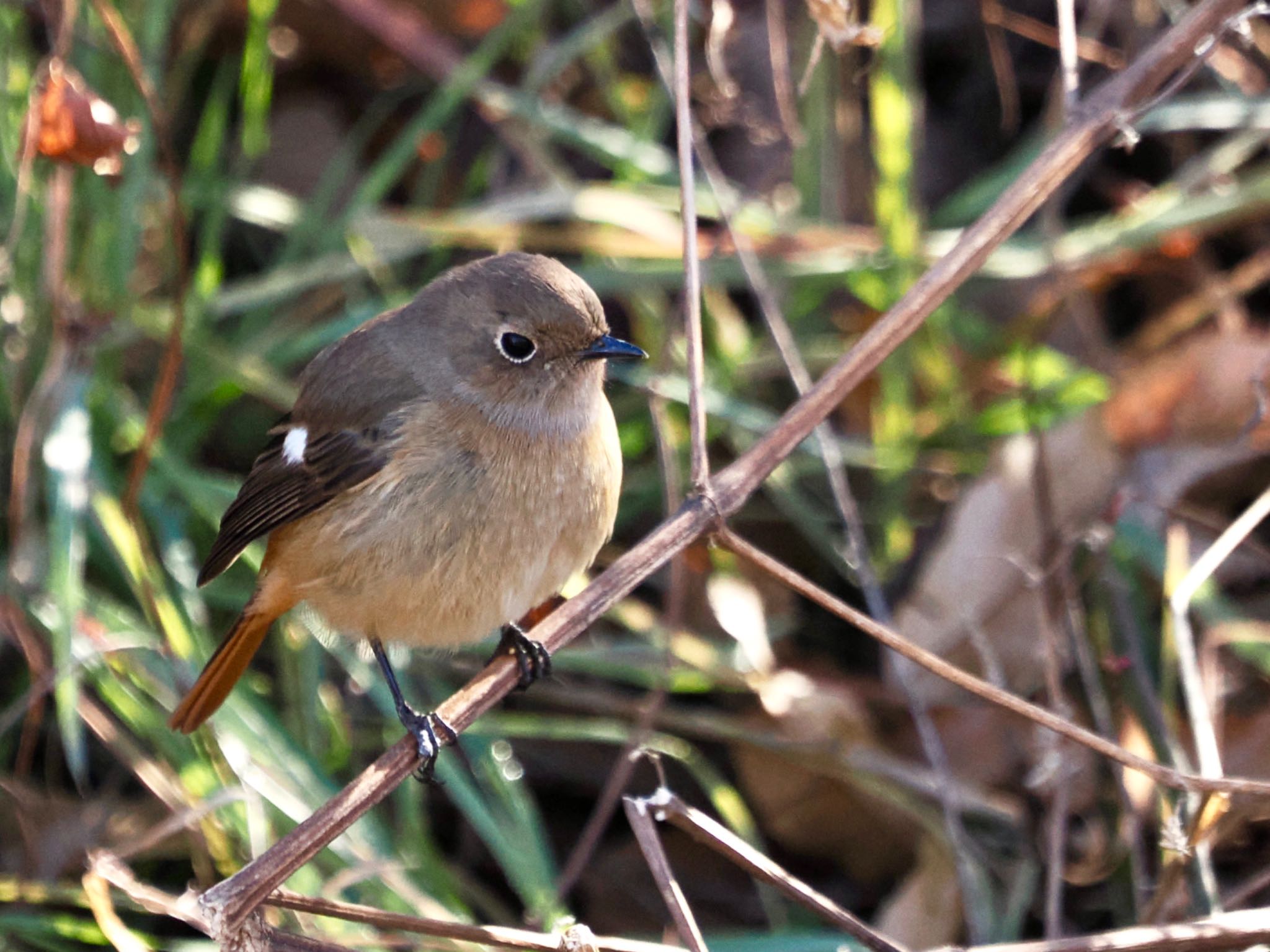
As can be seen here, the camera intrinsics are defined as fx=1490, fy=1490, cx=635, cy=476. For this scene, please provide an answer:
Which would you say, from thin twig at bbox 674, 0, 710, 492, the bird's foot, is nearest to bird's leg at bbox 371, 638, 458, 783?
the bird's foot

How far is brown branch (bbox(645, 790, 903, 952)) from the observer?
2.35m

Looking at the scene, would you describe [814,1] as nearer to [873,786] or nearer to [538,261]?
[538,261]

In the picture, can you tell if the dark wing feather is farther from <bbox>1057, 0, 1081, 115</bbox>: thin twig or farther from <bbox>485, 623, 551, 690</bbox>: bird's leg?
<bbox>1057, 0, 1081, 115</bbox>: thin twig

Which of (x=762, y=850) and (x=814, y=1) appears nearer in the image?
(x=814, y=1)

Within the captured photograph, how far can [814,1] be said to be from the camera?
2.80 metres

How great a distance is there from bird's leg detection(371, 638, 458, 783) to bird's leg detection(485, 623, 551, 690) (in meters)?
0.19

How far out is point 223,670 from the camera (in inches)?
127

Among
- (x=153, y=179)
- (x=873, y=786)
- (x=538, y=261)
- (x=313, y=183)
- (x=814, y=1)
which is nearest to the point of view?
(x=814, y=1)

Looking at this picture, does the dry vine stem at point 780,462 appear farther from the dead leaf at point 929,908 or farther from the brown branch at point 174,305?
the brown branch at point 174,305

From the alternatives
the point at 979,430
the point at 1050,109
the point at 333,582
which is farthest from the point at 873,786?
the point at 1050,109

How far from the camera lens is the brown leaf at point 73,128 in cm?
318

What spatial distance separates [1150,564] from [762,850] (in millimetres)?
1194

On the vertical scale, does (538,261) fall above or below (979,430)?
below

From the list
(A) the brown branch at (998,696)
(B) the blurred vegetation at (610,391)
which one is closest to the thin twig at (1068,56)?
(B) the blurred vegetation at (610,391)
